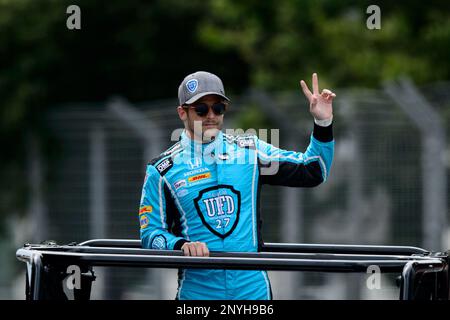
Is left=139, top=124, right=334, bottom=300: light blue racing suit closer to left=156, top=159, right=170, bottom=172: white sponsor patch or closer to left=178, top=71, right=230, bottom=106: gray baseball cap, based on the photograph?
left=156, top=159, right=170, bottom=172: white sponsor patch

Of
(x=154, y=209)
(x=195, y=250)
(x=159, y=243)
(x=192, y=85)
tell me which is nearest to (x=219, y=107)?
(x=192, y=85)

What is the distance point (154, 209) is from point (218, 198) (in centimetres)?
29

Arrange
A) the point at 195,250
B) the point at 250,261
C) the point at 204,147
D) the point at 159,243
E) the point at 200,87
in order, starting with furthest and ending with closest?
the point at 204,147, the point at 200,87, the point at 159,243, the point at 195,250, the point at 250,261

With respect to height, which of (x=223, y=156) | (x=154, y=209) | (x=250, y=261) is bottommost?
(x=250, y=261)

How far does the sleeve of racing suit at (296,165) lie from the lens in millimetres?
5266

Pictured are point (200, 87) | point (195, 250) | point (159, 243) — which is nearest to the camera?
point (195, 250)

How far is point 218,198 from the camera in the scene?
519cm

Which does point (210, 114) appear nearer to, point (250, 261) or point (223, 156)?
point (223, 156)

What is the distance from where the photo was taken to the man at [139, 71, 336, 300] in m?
5.12

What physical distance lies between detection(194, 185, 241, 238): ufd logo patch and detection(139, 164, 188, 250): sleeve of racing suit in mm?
150

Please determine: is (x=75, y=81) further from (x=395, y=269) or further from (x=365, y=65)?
(x=395, y=269)

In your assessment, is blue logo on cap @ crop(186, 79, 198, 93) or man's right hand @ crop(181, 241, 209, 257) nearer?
man's right hand @ crop(181, 241, 209, 257)

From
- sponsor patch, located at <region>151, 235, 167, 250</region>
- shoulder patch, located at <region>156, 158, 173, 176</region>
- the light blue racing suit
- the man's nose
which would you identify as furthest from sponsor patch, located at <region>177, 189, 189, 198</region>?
the man's nose

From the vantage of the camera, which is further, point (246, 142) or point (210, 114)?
point (246, 142)
